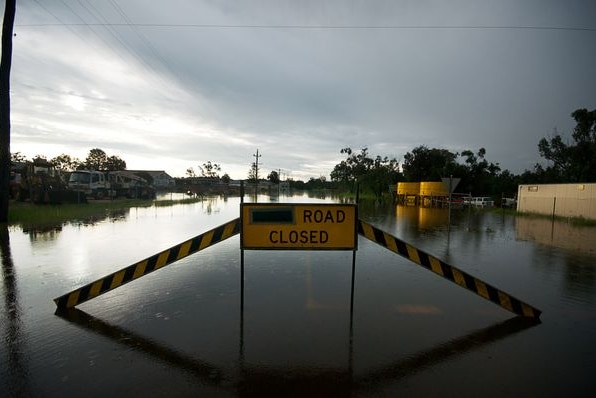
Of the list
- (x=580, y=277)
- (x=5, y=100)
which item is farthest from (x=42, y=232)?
(x=580, y=277)

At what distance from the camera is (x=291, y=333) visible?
13.1 ft

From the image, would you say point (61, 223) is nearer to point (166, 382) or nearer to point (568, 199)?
point (166, 382)

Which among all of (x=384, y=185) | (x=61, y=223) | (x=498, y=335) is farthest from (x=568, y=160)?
(x=61, y=223)

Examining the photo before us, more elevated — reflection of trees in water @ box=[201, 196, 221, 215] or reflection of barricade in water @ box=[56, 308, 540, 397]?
reflection of barricade in water @ box=[56, 308, 540, 397]

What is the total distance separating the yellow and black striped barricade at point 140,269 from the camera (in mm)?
4539

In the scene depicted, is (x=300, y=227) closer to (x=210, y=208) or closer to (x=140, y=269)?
(x=140, y=269)

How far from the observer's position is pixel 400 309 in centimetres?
488

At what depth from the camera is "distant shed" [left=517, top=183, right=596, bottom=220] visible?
1859 cm

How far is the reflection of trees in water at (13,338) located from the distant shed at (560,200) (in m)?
24.4

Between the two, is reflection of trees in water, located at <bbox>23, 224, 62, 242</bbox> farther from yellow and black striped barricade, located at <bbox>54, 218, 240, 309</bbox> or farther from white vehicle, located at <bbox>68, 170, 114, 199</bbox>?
white vehicle, located at <bbox>68, 170, 114, 199</bbox>

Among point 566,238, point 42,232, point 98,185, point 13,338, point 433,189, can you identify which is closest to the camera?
point 13,338

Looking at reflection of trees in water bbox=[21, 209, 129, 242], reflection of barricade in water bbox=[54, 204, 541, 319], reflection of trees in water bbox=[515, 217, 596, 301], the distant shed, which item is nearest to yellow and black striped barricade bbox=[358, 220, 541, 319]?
reflection of barricade in water bbox=[54, 204, 541, 319]

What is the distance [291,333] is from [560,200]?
23952 mm

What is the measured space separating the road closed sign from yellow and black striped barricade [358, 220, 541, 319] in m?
0.35
